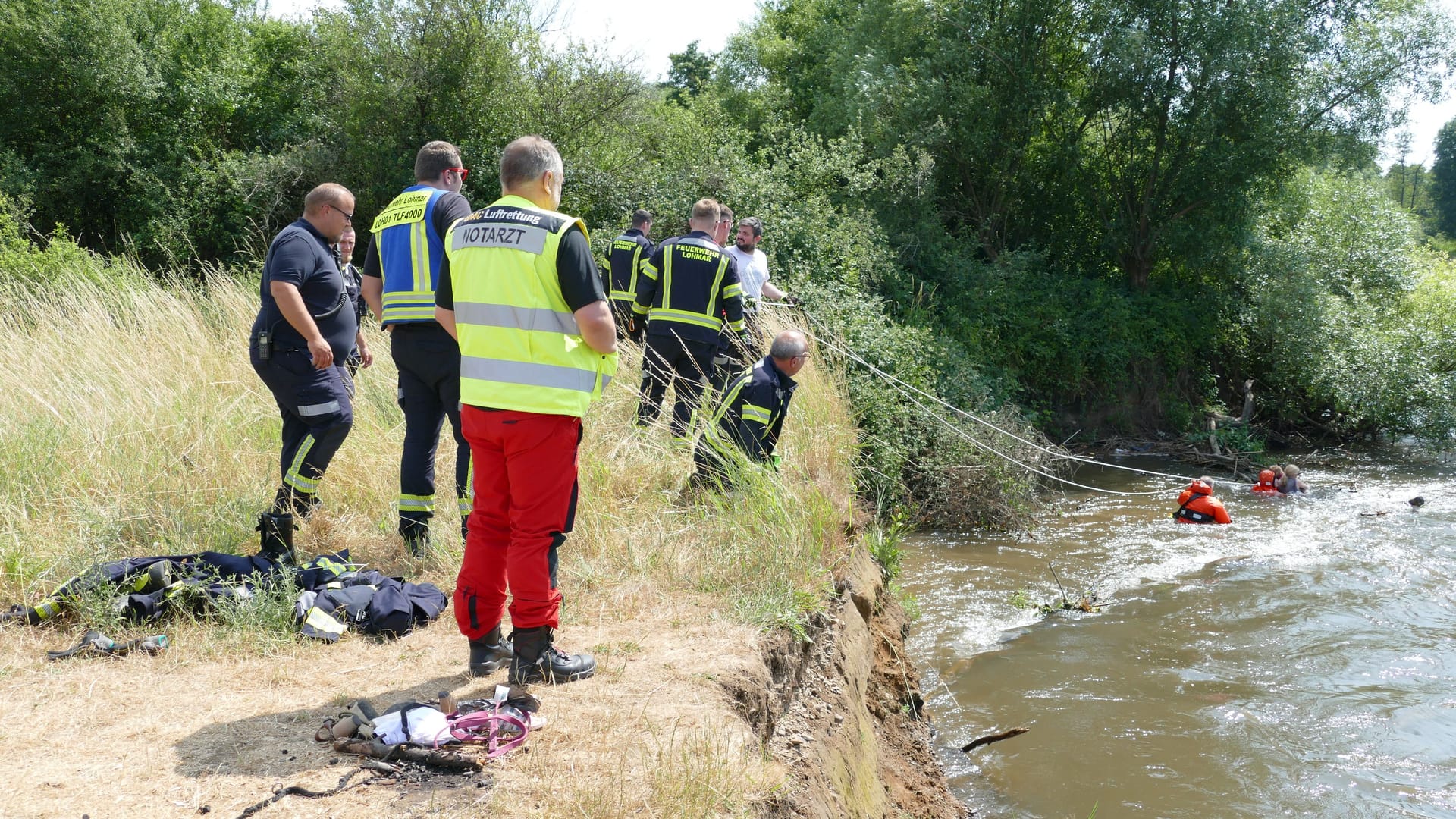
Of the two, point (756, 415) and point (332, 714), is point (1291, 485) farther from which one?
point (332, 714)

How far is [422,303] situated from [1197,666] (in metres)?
5.80

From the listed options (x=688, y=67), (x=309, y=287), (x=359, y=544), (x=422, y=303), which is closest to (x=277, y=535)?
Result: (x=359, y=544)

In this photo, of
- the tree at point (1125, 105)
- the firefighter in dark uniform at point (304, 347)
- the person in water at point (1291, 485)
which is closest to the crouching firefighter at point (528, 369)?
the firefighter in dark uniform at point (304, 347)

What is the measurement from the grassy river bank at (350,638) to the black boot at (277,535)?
1.06 feet

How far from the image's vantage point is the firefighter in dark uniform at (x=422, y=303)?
4652 mm

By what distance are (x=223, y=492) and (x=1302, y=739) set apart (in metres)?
6.39

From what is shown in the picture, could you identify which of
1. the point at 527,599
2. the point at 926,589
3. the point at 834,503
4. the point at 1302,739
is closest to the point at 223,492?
the point at 527,599

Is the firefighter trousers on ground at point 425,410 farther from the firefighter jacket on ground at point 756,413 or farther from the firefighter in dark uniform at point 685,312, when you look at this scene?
the firefighter in dark uniform at point 685,312

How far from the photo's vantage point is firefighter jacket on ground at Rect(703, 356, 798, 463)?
5617 mm

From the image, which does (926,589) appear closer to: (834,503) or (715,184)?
(834,503)

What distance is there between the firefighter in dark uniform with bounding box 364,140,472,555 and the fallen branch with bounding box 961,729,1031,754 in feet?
10.5

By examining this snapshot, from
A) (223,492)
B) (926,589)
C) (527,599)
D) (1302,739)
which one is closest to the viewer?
(527,599)

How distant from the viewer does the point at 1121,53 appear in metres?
16.2

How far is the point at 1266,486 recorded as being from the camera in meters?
12.8
